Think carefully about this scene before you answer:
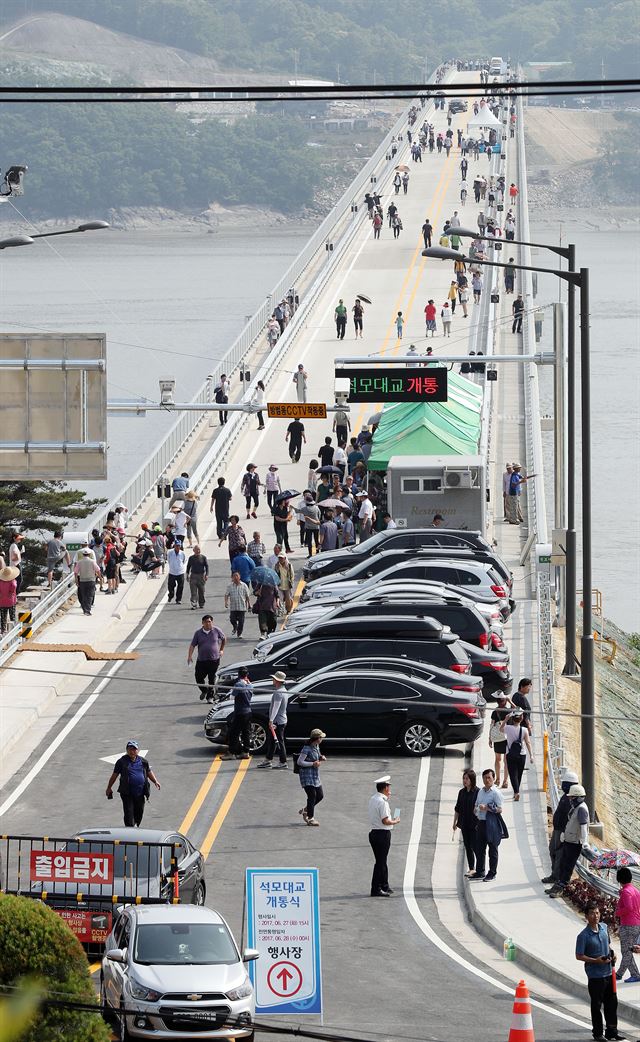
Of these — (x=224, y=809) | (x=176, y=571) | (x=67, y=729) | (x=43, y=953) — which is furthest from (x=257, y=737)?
(x=43, y=953)

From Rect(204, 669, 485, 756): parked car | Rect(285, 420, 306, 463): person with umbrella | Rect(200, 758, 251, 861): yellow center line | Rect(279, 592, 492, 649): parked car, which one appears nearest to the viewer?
Rect(200, 758, 251, 861): yellow center line

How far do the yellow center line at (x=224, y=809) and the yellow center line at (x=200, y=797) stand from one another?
0.27 meters

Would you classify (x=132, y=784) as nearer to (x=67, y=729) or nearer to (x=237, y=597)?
(x=67, y=729)

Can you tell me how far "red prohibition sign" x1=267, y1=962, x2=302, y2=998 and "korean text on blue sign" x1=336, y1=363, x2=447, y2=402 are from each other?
2537cm

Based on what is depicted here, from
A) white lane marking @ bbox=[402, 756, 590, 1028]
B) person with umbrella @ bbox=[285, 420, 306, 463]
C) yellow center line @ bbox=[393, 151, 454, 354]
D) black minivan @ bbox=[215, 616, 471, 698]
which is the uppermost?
yellow center line @ bbox=[393, 151, 454, 354]

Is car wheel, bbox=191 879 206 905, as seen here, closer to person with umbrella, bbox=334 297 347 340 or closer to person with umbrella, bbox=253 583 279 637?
person with umbrella, bbox=253 583 279 637

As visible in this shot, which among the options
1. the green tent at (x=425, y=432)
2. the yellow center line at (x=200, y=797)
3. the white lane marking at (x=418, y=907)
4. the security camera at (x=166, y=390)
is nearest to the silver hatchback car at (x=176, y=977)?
the white lane marking at (x=418, y=907)

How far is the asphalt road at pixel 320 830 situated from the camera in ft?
53.4

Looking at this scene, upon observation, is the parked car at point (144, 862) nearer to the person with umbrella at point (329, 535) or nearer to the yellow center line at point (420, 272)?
the person with umbrella at point (329, 535)

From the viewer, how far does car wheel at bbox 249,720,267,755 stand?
25344 millimetres

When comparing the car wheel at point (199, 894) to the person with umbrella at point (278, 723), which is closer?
the car wheel at point (199, 894)

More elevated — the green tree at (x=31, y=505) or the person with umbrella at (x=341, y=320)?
the person with umbrella at (x=341, y=320)

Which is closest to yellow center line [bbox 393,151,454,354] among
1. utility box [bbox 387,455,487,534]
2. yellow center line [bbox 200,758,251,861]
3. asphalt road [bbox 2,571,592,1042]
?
utility box [bbox 387,455,487,534]

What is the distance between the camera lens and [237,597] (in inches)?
1233
